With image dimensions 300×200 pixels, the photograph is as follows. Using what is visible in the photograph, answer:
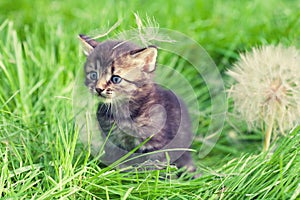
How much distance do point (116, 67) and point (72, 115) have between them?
609 mm

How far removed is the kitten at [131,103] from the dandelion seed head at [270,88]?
0.31 meters

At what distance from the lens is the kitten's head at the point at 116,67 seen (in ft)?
6.68

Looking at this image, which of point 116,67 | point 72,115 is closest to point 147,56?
point 116,67

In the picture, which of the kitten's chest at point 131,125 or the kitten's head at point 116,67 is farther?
the kitten's chest at point 131,125

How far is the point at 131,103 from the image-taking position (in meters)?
2.17

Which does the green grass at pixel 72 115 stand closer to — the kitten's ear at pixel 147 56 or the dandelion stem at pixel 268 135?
the dandelion stem at pixel 268 135

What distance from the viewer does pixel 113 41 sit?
2123 mm

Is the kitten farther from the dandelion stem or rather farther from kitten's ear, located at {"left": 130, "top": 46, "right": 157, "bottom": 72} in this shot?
the dandelion stem

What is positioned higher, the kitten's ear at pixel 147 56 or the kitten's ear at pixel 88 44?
the kitten's ear at pixel 147 56

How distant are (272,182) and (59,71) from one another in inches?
53.9

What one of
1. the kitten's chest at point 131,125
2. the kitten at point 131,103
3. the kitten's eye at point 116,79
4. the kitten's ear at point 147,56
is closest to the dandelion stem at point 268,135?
the kitten at point 131,103

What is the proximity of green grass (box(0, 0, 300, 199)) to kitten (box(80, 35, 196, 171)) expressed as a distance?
121 mm

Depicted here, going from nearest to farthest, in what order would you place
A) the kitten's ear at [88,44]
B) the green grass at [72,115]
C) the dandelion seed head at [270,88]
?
the green grass at [72,115]
the kitten's ear at [88,44]
the dandelion seed head at [270,88]

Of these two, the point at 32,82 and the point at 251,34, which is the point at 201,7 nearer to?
the point at 251,34
